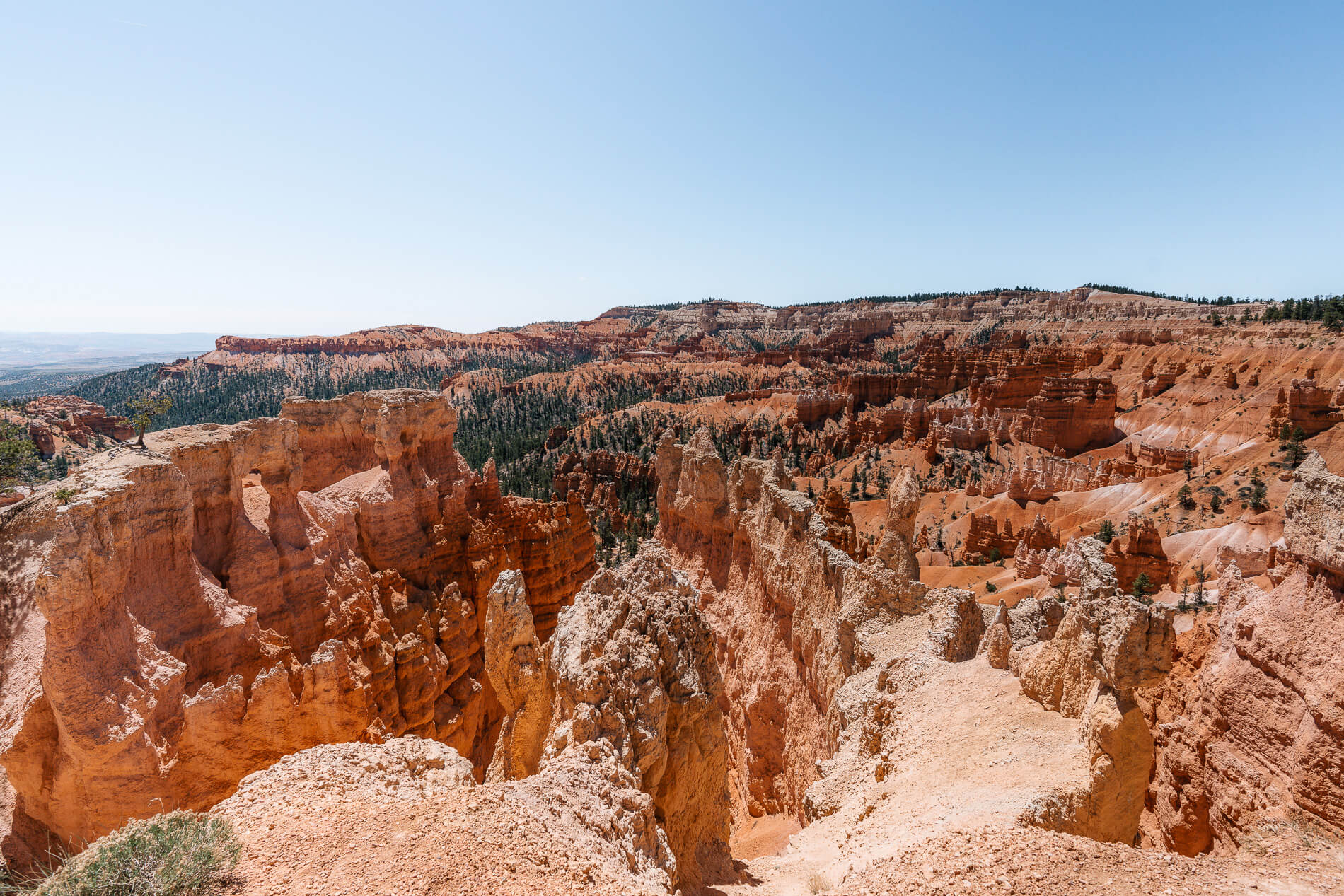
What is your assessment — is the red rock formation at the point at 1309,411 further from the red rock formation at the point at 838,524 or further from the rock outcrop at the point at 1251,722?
the rock outcrop at the point at 1251,722

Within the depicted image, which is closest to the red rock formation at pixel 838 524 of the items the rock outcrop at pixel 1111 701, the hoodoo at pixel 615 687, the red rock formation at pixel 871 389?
the hoodoo at pixel 615 687

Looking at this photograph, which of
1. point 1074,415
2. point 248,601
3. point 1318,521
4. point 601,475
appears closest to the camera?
point 1318,521

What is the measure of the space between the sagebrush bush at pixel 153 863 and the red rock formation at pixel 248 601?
530 cm

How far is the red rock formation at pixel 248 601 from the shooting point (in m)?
9.91

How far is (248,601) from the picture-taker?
1411cm

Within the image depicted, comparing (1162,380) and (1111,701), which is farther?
(1162,380)

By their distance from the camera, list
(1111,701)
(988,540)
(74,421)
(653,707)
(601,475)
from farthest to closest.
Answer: (74,421) → (601,475) → (988,540) → (653,707) → (1111,701)

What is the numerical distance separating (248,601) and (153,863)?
9620mm

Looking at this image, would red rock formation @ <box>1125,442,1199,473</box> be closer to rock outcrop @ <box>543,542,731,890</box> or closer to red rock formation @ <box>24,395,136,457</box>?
rock outcrop @ <box>543,542,731,890</box>

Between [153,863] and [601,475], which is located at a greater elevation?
[153,863]

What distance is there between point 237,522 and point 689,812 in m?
12.8

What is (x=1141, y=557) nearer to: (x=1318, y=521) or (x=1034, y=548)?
(x=1034, y=548)

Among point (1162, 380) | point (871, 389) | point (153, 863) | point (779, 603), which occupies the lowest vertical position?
point (779, 603)

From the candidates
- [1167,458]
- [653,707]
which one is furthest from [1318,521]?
[1167,458]
